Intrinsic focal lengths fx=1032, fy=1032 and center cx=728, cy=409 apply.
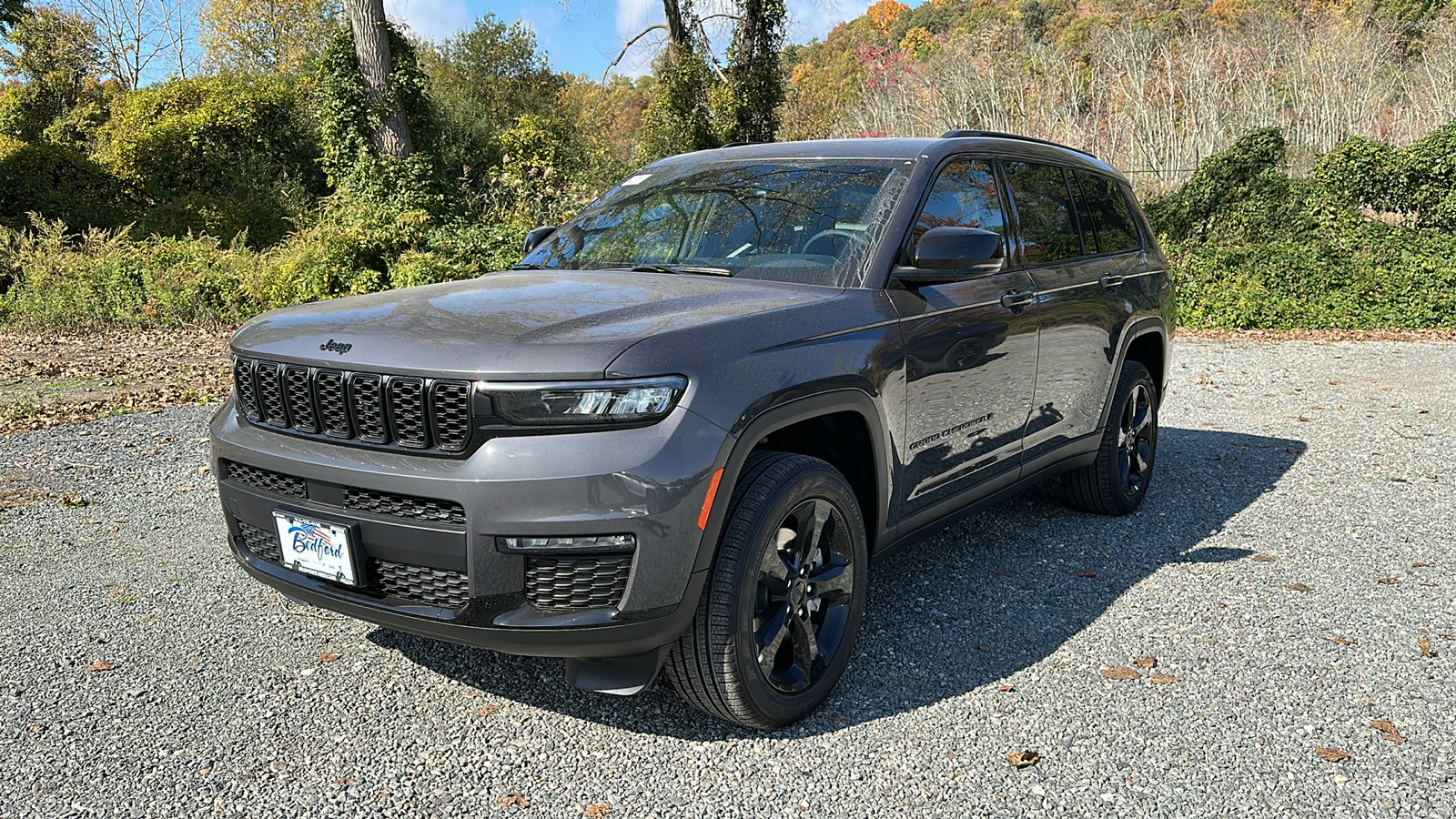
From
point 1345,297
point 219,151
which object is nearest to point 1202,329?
point 1345,297

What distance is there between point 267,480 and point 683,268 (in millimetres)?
1575

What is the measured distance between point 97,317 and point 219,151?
13316 millimetres

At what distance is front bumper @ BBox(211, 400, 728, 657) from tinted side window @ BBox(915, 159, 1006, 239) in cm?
161

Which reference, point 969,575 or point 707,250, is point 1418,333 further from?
point 707,250

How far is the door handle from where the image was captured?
4078mm

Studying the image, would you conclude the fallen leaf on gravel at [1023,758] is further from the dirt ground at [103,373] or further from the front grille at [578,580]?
the dirt ground at [103,373]

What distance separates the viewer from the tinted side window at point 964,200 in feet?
12.7

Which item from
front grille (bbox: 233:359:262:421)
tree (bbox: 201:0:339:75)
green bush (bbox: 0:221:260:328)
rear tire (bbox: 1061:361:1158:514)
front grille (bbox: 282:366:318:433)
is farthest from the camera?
tree (bbox: 201:0:339:75)

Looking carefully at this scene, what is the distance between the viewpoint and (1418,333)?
13750 millimetres

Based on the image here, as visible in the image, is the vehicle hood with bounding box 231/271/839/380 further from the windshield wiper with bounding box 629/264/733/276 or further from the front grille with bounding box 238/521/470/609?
the front grille with bounding box 238/521/470/609

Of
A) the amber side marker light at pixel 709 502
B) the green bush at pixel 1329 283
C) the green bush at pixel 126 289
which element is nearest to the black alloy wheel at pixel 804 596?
the amber side marker light at pixel 709 502

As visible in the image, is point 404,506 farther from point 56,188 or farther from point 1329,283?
point 56,188

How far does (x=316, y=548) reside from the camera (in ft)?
9.57

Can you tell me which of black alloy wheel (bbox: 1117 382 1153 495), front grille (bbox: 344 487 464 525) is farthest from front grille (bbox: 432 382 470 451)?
black alloy wheel (bbox: 1117 382 1153 495)
